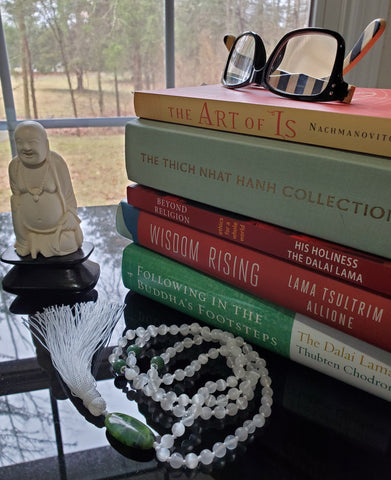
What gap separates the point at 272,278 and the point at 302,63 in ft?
0.94

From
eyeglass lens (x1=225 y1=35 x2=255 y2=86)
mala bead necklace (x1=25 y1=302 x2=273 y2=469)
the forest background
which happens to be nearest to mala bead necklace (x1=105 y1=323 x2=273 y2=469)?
mala bead necklace (x1=25 y1=302 x2=273 y2=469)

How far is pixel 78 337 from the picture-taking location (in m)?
0.48

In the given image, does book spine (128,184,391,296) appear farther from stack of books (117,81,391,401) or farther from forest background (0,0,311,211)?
forest background (0,0,311,211)

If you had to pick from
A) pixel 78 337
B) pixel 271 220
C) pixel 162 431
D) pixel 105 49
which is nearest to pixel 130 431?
pixel 162 431

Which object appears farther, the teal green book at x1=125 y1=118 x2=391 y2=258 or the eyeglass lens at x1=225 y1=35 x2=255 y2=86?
the eyeglass lens at x1=225 y1=35 x2=255 y2=86

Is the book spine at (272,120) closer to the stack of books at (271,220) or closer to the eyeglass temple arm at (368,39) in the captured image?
the stack of books at (271,220)

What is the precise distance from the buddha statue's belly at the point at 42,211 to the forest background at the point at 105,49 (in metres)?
0.94

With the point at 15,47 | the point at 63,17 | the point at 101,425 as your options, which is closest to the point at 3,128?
the point at 15,47

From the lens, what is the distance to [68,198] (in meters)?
0.58

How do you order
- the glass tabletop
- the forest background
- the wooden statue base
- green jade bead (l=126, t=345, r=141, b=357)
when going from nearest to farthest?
the glass tabletop → green jade bead (l=126, t=345, r=141, b=357) → the wooden statue base → the forest background

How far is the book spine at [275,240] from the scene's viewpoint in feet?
1.40

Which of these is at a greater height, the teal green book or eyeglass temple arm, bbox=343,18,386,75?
eyeglass temple arm, bbox=343,18,386,75

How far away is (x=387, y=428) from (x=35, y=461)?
0.29 m

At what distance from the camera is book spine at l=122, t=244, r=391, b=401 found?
43 centimetres
